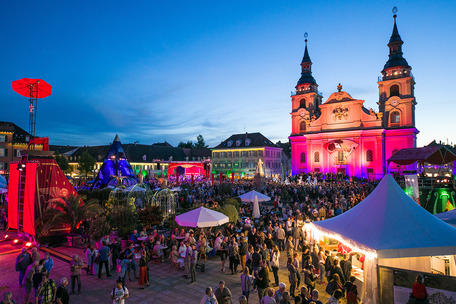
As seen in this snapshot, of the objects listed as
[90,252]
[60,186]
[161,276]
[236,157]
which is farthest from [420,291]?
[236,157]

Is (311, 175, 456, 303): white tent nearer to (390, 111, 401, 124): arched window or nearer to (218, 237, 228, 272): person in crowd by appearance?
(218, 237, 228, 272): person in crowd

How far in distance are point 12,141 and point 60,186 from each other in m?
41.2

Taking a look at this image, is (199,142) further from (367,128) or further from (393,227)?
(393,227)

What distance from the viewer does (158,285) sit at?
29.8 ft

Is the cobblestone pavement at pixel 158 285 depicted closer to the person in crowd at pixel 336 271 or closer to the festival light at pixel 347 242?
the person in crowd at pixel 336 271

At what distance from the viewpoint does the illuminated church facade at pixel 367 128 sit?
45.5 meters

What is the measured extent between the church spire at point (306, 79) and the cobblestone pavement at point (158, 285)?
161 feet

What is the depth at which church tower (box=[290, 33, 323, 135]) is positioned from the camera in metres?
54.8

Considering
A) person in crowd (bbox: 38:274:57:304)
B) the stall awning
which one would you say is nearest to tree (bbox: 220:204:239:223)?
person in crowd (bbox: 38:274:57:304)

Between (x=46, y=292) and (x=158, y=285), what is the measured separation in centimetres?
322

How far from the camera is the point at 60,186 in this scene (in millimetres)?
14406

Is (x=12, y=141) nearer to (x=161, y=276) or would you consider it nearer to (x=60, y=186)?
(x=60, y=186)

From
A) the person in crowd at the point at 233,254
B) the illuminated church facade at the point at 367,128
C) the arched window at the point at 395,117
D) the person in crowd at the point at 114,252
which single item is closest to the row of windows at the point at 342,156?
the illuminated church facade at the point at 367,128

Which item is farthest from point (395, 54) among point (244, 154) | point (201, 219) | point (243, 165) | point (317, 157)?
point (201, 219)
